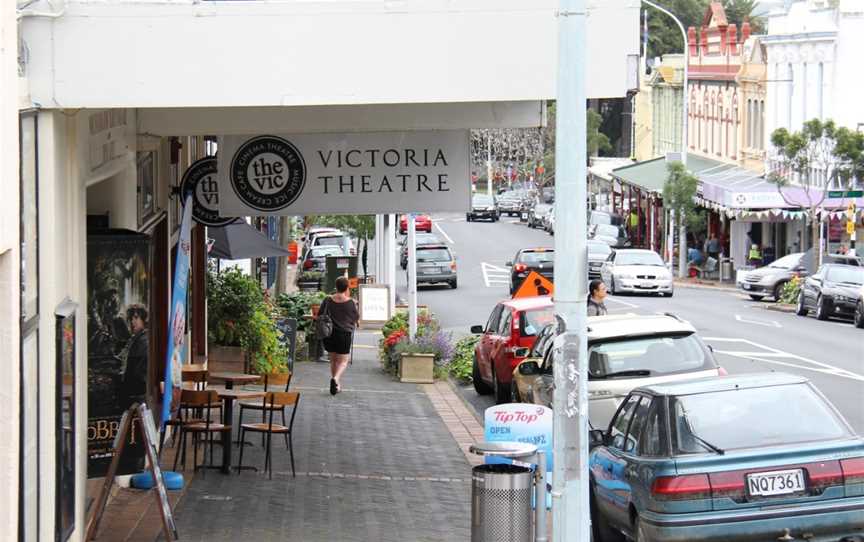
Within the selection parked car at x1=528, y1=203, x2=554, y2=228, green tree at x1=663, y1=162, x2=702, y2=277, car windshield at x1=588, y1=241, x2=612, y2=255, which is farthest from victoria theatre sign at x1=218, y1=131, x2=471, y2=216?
parked car at x1=528, y1=203, x2=554, y2=228

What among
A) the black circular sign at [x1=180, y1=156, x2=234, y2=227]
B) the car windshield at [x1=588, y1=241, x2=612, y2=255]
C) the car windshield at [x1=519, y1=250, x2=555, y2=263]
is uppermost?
the black circular sign at [x1=180, y1=156, x2=234, y2=227]

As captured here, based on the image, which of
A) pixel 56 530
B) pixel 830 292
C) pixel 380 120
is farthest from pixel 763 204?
pixel 56 530

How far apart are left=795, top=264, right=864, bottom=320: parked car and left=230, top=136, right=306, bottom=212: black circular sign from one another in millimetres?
23928

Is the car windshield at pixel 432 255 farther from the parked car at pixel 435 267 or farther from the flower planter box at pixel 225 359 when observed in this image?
the flower planter box at pixel 225 359

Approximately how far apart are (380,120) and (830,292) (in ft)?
84.8

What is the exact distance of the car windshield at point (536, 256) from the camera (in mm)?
41281

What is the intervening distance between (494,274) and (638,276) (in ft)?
29.5

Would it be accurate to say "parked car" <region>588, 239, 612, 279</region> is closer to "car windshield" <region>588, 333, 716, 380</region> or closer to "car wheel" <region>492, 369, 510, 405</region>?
"car wheel" <region>492, 369, 510, 405</region>

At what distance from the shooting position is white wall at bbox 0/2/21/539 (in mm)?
7422

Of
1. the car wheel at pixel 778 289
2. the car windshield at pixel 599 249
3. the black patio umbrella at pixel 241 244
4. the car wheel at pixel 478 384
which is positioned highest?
the black patio umbrella at pixel 241 244

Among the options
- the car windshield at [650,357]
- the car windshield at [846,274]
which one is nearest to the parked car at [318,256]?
the car windshield at [846,274]

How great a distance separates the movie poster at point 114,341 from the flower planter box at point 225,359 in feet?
34.6

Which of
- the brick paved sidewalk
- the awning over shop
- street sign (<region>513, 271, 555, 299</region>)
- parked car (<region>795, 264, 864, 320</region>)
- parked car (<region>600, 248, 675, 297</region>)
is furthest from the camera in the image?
the awning over shop

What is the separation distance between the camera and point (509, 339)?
65.1ft
